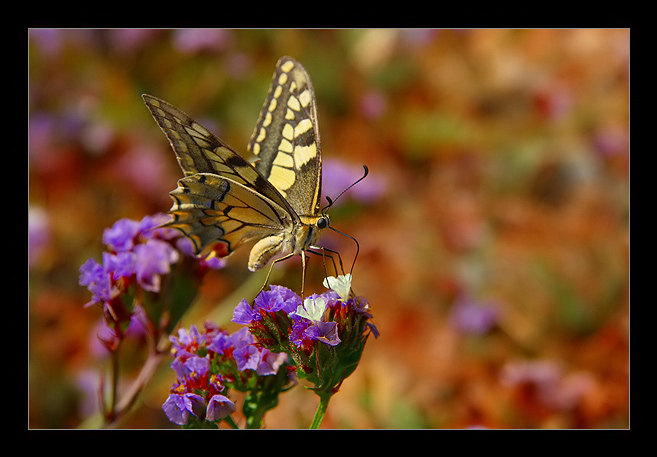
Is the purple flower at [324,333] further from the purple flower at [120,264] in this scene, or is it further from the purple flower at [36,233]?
the purple flower at [36,233]

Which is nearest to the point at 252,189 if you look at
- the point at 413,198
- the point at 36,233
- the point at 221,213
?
the point at 221,213

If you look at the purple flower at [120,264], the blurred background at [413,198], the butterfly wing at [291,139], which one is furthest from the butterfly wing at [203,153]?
the blurred background at [413,198]

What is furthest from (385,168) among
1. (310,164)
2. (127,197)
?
(310,164)

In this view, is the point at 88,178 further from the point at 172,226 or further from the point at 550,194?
the point at 550,194

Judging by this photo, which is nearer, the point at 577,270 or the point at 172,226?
the point at 172,226

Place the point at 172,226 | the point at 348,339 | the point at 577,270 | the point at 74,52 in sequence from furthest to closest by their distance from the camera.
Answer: the point at 74,52 → the point at 577,270 → the point at 172,226 → the point at 348,339

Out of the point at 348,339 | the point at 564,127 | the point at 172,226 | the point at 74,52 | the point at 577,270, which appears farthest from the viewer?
the point at 564,127
